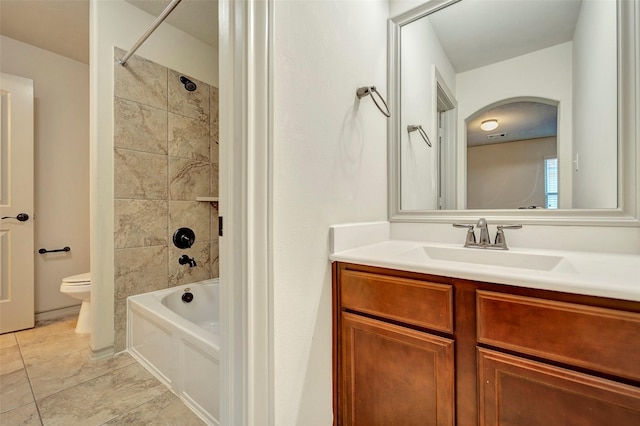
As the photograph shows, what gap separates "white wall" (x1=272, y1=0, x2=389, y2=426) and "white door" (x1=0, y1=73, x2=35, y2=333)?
8.55ft

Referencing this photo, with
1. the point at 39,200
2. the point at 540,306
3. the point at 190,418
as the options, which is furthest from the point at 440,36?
the point at 39,200

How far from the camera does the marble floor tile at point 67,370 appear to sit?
4.77ft

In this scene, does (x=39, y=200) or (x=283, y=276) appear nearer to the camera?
(x=283, y=276)

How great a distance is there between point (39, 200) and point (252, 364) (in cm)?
285

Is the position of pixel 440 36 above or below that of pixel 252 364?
above

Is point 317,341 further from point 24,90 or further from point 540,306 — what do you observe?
point 24,90

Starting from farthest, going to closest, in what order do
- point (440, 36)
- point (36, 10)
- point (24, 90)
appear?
1. point (24, 90)
2. point (36, 10)
3. point (440, 36)

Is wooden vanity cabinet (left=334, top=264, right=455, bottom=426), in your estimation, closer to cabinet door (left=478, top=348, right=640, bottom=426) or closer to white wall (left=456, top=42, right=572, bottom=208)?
cabinet door (left=478, top=348, right=640, bottom=426)

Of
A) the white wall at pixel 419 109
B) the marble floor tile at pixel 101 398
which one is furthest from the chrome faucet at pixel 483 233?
the marble floor tile at pixel 101 398

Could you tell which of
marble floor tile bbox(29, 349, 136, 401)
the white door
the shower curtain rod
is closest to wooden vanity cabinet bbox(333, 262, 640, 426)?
marble floor tile bbox(29, 349, 136, 401)

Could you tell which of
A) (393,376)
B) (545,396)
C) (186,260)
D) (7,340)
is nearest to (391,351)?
(393,376)

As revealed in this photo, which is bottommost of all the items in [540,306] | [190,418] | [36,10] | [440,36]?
→ [190,418]

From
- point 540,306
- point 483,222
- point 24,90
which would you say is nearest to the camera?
point 540,306

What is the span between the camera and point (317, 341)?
1003 millimetres
